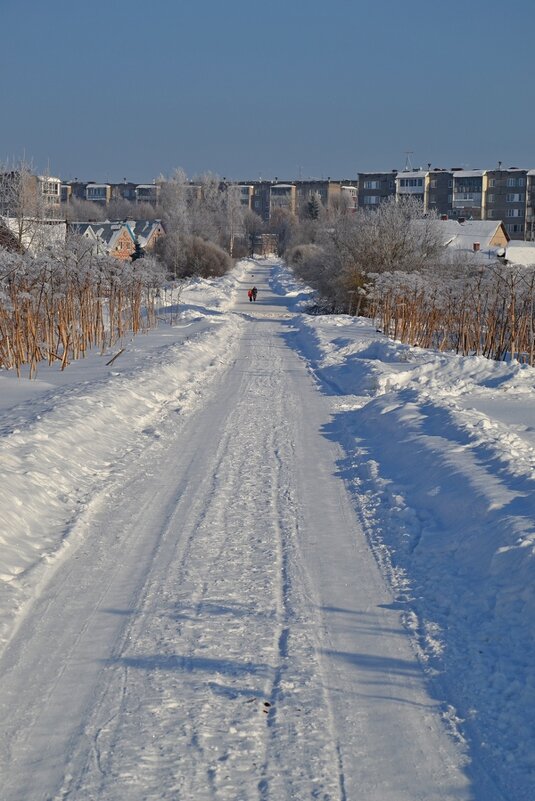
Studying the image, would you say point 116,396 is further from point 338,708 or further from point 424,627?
point 338,708

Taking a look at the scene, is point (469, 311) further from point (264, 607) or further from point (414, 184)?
point (414, 184)

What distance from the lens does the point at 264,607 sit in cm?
598

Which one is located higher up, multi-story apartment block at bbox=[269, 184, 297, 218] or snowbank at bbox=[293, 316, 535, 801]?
multi-story apartment block at bbox=[269, 184, 297, 218]

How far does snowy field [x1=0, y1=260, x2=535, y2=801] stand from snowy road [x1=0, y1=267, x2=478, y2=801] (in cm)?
Answer: 2

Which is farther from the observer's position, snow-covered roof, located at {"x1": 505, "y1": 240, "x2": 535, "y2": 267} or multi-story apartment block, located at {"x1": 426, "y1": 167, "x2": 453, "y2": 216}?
multi-story apartment block, located at {"x1": 426, "y1": 167, "x2": 453, "y2": 216}

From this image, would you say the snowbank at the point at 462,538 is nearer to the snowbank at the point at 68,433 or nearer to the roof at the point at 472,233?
the snowbank at the point at 68,433

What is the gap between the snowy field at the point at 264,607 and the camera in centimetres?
410

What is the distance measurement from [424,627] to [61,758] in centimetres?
254

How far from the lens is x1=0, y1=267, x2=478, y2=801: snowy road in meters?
3.99

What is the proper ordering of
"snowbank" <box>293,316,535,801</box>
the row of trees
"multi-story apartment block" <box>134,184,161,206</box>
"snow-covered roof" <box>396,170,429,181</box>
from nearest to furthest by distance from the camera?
"snowbank" <box>293,316,535,801</box> → the row of trees → "snow-covered roof" <box>396,170,429,181</box> → "multi-story apartment block" <box>134,184,161,206</box>

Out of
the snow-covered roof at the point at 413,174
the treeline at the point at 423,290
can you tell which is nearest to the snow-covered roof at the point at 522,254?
the treeline at the point at 423,290

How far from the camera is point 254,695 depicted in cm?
471

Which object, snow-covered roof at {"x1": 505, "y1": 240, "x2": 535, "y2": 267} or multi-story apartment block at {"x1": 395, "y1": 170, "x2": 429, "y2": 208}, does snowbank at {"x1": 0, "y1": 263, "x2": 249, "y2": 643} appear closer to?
snow-covered roof at {"x1": 505, "y1": 240, "x2": 535, "y2": 267}

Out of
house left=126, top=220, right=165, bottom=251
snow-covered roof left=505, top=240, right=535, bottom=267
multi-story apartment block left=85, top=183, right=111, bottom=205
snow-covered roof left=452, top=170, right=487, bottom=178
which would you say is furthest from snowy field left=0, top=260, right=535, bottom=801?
multi-story apartment block left=85, top=183, right=111, bottom=205
